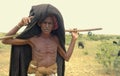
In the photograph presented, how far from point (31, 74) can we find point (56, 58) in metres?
0.49

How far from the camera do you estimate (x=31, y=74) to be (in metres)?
4.36

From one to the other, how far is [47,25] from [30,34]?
0.93ft

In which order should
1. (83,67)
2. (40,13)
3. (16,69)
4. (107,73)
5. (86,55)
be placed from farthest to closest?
(86,55), (83,67), (107,73), (16,69), (40,13)

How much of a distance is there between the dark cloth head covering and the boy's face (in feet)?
0.25

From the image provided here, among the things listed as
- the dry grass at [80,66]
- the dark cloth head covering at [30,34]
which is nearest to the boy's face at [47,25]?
the dark cloth head covering at [30,34]

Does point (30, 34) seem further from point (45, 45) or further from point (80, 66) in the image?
point (80, 66)

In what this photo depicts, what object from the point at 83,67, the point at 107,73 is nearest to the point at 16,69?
the point at 107,73

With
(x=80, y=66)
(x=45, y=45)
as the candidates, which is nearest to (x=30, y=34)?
(x=45, y=45)

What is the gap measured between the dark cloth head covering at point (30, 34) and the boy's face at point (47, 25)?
0.08 metres

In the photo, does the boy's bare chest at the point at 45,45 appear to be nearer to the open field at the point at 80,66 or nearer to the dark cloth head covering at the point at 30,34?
the dark cloth head covering at the point at 30,34

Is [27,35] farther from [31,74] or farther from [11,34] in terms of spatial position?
[31,74]

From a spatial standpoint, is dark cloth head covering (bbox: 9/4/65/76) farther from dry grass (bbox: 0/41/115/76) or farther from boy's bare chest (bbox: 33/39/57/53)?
dry grass (bbox: 0/41/115/76)

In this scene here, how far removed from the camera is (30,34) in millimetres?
4359

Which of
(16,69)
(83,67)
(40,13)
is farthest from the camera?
(83,67)
